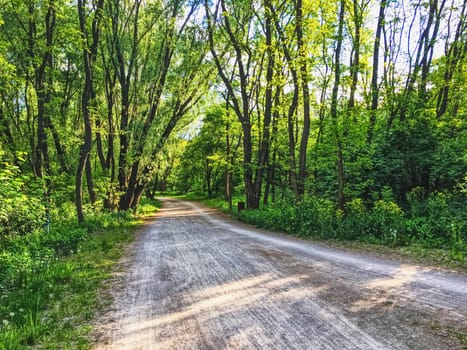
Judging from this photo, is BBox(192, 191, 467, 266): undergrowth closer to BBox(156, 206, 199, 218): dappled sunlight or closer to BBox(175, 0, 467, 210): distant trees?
BBox(175, 0, 467, 210): distant trees

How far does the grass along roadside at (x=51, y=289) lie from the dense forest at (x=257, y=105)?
1.33 metres

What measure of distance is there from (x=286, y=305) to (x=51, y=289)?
12.5 feet

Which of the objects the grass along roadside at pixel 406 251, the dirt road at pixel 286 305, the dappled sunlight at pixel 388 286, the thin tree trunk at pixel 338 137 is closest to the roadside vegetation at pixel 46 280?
the dirt road at pixel 286 305

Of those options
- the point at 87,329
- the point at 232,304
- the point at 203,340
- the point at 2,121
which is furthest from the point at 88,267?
the point at 2,121

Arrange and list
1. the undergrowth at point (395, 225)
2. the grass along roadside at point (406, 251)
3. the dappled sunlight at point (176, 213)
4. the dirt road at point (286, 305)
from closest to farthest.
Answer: the dirt road at point (286, 305), the grass along roadside at point (406, 251), the undergrowth at point (395, 225), the dappled sunlight at point (176, 213)

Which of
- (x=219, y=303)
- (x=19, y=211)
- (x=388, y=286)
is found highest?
(x=19, y=211)

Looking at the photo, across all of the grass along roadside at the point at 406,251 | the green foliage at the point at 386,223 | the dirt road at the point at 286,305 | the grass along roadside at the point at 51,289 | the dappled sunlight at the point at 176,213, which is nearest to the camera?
the dirt road at the point at 286,305

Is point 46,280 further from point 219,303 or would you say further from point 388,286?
point 388,286

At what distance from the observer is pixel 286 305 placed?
4160 millimetres

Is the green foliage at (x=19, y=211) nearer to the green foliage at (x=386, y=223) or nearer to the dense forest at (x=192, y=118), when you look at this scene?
the dense forest at (x=192, y=118)

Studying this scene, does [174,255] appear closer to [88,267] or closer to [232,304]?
[88,267]

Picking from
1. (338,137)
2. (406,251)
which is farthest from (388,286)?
(338,137)

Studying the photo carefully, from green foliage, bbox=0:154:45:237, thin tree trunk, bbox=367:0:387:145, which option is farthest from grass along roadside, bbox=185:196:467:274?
green foliage, bbox=0:154:45:237

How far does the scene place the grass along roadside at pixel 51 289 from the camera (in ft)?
11.4
